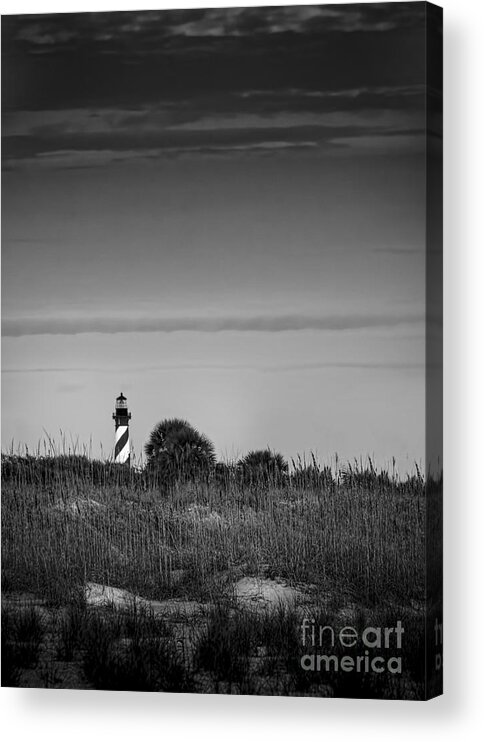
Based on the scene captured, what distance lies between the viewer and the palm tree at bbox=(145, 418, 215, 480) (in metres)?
8.45

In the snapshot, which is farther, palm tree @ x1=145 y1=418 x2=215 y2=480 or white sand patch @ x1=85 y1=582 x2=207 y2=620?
palm tree @ x1=145 y1=418 x2=215 y2=480

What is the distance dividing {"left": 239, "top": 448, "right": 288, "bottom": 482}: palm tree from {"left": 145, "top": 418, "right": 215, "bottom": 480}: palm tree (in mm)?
169

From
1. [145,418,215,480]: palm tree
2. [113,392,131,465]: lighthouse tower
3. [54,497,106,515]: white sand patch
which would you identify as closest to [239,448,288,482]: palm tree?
[145,418,215,480]: palm tree

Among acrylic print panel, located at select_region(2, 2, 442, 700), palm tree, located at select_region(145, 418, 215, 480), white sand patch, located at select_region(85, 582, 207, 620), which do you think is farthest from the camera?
palm tree, located at select_region(145, 418, 215, 480)

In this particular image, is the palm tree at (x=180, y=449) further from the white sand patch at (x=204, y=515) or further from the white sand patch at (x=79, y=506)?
the white sand patch at (x=79, y=506)

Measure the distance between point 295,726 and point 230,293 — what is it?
2.11m

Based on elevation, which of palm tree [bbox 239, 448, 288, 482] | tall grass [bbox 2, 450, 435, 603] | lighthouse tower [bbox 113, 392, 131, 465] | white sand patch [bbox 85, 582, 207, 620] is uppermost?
lighthouse tower [bbox 113, 392, 131, 465]

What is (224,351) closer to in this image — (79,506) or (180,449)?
(180,449)

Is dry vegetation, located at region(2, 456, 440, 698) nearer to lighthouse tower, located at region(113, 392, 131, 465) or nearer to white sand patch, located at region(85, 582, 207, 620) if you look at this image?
white sand patch, located at region(85, 582, 207, 620)

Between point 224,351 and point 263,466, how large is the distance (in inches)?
23.3

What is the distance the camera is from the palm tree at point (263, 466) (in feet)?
27.5

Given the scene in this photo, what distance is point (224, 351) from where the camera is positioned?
8469 mm

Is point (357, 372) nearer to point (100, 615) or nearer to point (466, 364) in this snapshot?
point (466, 364)

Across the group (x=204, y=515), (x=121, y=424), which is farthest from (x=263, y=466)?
(x=121, y=424)
